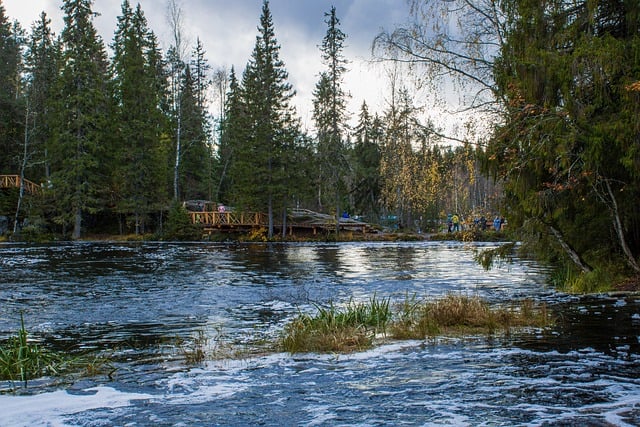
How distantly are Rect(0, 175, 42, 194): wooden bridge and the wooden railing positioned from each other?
40.8 feet

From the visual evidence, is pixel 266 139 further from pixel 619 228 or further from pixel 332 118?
pixel 619 228

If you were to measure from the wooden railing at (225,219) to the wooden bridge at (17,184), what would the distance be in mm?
12428

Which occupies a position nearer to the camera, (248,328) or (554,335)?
(554,335)

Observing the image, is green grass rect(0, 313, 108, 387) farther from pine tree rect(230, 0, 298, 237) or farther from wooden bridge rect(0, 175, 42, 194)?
wooden bridge rect(0, 175, 42, 194)

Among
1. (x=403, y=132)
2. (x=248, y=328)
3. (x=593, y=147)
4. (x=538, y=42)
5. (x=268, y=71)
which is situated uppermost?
(x=268, y=71)

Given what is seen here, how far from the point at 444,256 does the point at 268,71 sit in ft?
75.9

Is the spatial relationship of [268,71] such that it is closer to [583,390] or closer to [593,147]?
[593,147]

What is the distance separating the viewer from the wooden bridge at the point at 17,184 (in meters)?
43.9

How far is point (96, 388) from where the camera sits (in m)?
6.11

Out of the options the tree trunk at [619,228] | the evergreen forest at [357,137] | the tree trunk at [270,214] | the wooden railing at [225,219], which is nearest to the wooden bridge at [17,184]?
the evergreen forest at [357,137]

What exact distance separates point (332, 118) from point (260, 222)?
428 inches

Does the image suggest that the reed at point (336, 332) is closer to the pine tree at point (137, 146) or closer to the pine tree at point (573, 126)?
the pine tree at point (573, 126)

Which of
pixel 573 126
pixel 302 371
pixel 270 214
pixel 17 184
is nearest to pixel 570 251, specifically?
pixel 573 126

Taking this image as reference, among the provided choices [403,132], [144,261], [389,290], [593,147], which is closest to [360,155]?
[403,132]
